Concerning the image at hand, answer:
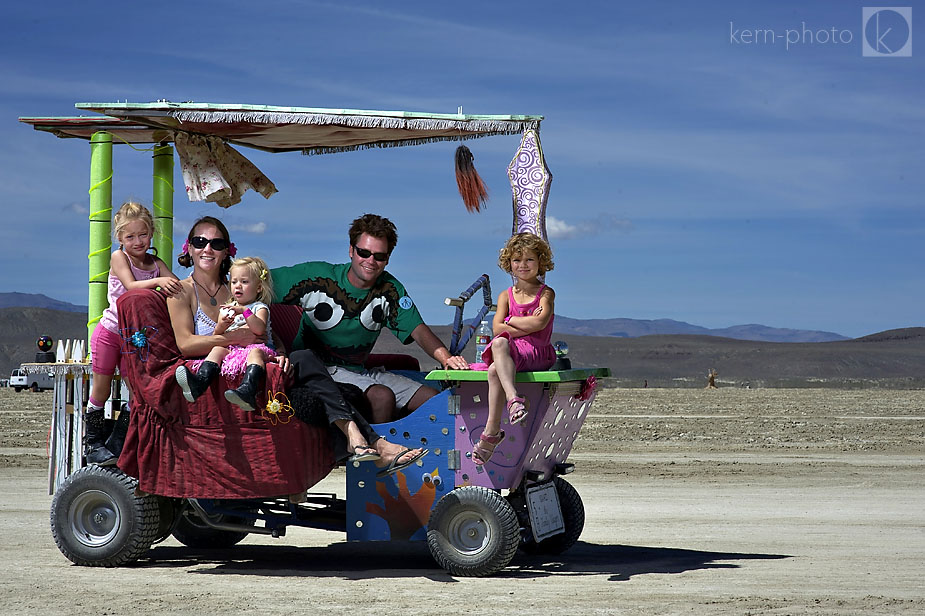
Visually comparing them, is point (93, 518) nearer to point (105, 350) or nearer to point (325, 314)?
point (105, 350)

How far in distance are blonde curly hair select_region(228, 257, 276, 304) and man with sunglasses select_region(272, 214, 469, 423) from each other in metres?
0.40

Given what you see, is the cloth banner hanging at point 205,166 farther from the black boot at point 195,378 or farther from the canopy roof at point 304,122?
the black boot at point 195,378

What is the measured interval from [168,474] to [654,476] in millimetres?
9392

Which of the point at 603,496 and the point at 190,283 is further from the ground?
the point at 190,283

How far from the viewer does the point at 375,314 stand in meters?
8.12

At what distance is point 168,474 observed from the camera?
7742mm

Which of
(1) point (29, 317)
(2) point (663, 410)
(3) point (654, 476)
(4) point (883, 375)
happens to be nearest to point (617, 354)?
(4) point (883, 375)

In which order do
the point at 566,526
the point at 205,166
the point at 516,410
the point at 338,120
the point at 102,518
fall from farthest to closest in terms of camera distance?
the point at 205,166
the point at 566,526
the point at 338,120
the point at 102,518
the point at 516,410

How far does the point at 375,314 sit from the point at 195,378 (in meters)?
1.33

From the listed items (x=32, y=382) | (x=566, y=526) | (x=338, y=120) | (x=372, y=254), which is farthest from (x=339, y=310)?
(x=32, y=382)

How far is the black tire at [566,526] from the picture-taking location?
8.70 m

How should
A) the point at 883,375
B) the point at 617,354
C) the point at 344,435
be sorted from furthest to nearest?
the point at 617,354
the point at 883,375
the point at 344,435

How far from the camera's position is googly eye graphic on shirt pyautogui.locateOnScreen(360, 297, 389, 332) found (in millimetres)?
8102

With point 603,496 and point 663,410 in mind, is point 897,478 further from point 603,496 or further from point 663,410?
point 663,410
